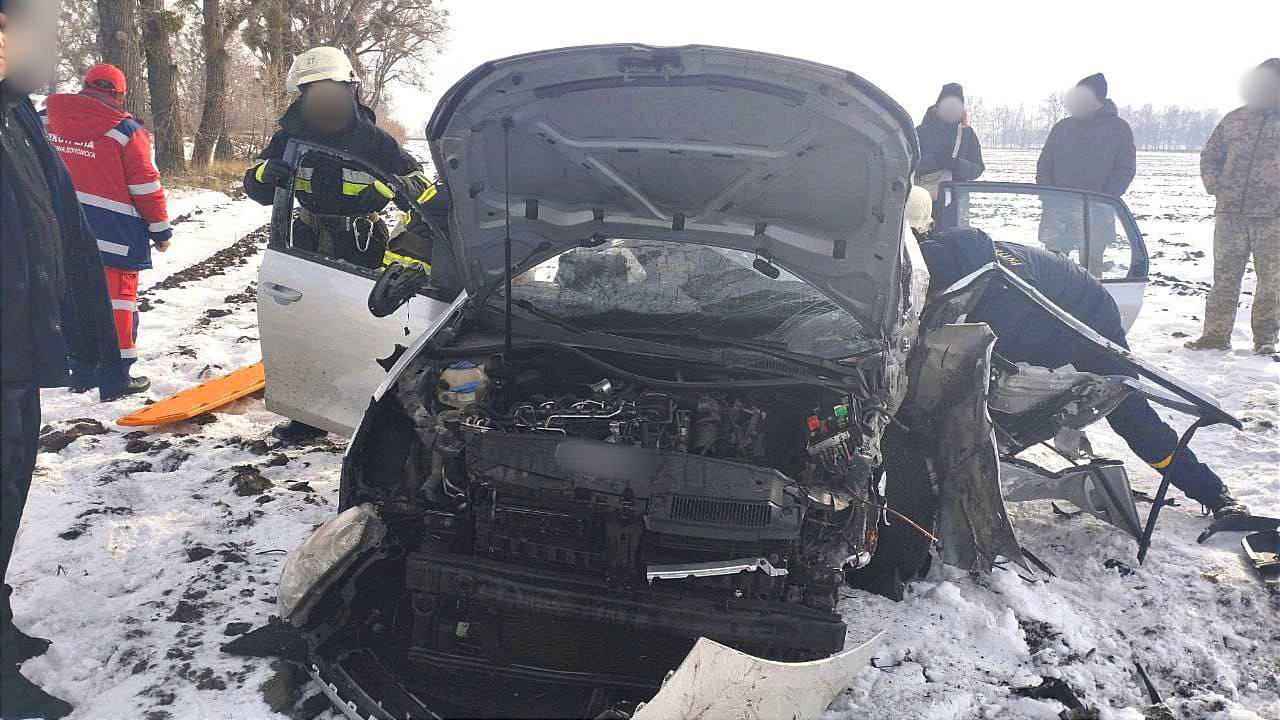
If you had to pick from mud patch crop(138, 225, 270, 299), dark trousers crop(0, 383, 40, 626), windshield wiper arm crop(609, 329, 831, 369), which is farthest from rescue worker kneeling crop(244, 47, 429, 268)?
mud patch crop(138, 225, 270, 299)

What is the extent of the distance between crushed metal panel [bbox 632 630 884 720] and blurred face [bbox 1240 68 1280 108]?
21.6 feet

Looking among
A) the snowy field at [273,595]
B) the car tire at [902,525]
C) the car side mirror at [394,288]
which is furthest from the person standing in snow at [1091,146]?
the car side mirror at [394,288]

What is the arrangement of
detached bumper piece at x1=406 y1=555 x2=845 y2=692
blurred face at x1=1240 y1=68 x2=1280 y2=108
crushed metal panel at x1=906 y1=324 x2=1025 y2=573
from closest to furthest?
1. detached bumper piece at x1=406 y1=555 x2=845 y2=692
2. crushed metal panel at x1=906 y1=324 x2=1025 y2=573
3. blurred face at x1=1240 y1=68 x2=1280 y2=108

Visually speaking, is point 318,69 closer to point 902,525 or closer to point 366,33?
point 902,525

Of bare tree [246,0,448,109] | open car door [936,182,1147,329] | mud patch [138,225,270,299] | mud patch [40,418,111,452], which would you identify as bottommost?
mud patch [40,418,111,452]

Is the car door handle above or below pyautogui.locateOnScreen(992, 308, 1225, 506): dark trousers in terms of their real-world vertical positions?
above

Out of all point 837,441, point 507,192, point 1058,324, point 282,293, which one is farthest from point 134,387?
point 1058,324

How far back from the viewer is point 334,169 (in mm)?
4430

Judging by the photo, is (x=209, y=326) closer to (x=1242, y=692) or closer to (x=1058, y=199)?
(x=1058, y=199)

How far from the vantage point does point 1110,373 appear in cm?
377

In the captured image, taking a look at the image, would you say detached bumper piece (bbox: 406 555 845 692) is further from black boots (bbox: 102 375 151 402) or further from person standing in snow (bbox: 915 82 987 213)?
person standing in snow (bbox: 915 82 987 213)

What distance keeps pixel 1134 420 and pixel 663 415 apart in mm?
2684

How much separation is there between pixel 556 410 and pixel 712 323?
35.5 inches

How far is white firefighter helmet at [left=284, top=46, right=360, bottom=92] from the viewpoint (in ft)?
15.0
